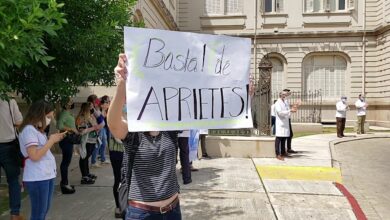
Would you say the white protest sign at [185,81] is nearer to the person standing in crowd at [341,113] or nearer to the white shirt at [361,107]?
the person standing in crowd at [341,113]

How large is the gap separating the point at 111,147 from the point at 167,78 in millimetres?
2997

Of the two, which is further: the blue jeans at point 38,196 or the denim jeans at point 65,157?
the denim jeans at point 65,157

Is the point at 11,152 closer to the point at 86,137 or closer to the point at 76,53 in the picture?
the point at 76,53

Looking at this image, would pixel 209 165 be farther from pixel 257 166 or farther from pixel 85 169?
pixel 85 169

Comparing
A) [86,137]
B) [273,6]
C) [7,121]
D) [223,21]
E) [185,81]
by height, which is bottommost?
[86,137]

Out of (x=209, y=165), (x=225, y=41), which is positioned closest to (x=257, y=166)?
(x=209, y=165)

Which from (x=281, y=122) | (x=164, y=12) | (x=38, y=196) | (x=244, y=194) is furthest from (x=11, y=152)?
(x=164, y=12)

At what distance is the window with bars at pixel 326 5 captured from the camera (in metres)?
31.8

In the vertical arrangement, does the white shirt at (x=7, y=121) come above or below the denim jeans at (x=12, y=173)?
above

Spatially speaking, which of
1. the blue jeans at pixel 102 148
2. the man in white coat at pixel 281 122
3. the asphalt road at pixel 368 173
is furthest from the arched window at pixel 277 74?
the blue jeans at pixel 102 148

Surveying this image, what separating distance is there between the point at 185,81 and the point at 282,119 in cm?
859

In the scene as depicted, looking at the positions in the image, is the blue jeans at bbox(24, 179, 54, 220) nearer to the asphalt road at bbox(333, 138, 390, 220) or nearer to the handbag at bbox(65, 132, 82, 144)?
the handbag at bbox(65, 132, 82, 144)

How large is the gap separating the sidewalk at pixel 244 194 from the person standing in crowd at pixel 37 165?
1.42 m

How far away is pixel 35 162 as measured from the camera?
4.71m
